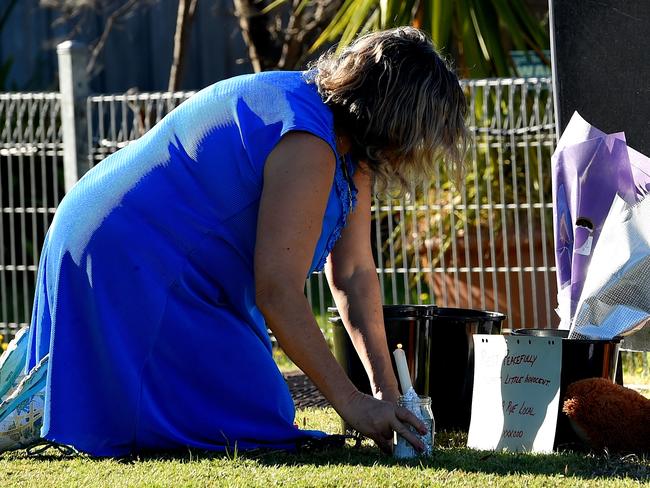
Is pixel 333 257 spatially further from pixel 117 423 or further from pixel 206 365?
pixel 117 423

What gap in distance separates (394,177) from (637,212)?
752 mm

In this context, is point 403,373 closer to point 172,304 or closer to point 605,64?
point 172,304

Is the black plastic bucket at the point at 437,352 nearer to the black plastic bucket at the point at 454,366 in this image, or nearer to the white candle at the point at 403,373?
the black plastic bucket at the point at 454,366

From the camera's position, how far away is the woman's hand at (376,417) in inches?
111

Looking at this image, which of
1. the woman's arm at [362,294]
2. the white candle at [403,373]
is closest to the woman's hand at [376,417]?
the white candle at [403,373]

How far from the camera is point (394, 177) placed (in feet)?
9.91

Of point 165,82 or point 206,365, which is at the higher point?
point 165,82

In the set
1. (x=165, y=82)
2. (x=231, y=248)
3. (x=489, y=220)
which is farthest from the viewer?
(x=165, y=82)

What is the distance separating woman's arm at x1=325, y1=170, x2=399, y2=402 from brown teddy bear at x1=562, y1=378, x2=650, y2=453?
Result: 1.66ft

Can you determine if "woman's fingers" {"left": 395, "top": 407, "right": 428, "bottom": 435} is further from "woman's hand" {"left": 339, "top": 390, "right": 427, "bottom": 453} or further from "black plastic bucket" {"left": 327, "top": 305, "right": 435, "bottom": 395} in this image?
"black plastic bucket" {"left": 327, "top": 305, "right": 435, "bottom": 395}

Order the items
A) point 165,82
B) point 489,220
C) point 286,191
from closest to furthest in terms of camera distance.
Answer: point 286,191 < point 489,220 < point 165,82

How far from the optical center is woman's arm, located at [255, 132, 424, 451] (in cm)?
285

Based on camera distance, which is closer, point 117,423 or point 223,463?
point 223,463

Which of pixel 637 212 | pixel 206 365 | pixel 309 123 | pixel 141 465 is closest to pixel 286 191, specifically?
pixel 309 123
